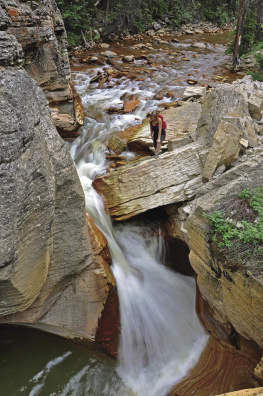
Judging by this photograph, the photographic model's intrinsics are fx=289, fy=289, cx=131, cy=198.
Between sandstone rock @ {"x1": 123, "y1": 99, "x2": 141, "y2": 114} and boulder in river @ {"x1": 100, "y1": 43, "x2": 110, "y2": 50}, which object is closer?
sandstone rock @ {"x1": 123, "y1": 99, "x2": 141, "y2": 114}

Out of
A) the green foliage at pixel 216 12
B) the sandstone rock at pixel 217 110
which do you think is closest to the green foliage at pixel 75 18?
the sandstone rock at pixel 217 110

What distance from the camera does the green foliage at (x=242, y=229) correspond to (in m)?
4.35

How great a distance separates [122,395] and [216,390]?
1.64m

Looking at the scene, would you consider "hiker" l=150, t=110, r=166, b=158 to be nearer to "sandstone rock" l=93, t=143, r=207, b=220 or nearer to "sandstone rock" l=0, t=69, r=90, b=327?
"sandstone rock" l=93, t=143, r=207, b=220

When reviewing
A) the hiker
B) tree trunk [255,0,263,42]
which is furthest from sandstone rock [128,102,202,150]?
tree trunk [255,0,263,42]

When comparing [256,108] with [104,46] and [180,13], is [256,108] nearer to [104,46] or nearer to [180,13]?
[104,46]

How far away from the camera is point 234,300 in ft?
15.0

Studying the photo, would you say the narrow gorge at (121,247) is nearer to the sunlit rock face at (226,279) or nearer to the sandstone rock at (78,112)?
the sunlit rock face at (226,279)

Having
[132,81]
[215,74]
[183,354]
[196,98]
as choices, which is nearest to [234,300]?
[183,354]

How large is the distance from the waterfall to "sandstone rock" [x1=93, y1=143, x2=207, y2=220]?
33 centimetres

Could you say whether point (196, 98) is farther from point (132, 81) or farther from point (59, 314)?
point (59, 314)

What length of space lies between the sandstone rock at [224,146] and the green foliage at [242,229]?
1.10m

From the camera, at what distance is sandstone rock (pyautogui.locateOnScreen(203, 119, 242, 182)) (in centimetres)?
569

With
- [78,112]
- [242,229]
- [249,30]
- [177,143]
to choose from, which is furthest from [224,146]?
[249,30]
